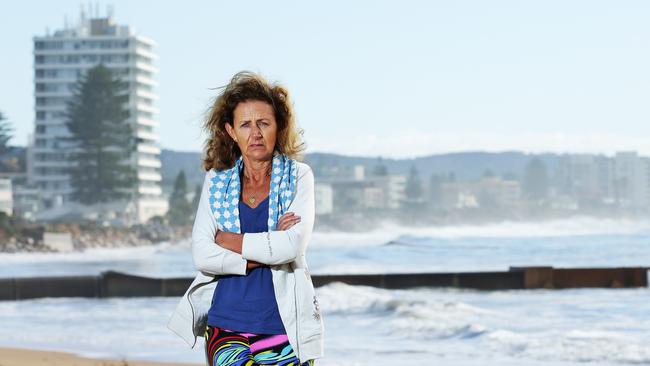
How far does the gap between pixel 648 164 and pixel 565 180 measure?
6.03m

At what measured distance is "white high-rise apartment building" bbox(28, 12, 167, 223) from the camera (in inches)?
3910

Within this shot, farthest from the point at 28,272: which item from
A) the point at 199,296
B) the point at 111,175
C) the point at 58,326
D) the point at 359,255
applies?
the point at 199,296

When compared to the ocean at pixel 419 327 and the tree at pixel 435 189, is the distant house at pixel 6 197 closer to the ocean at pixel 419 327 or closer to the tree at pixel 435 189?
the tree at pixel 435 189

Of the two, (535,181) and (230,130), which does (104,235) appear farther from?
(230,130)

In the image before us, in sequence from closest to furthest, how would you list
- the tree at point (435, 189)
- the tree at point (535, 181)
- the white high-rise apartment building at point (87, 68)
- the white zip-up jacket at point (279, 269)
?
the white zip-up jacket at point (279, 269)
the tree at point (535, 181)
the tree at point (435, 189)
the white high-rise apartment building at point (87, 68)

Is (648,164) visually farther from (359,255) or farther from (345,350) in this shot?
(345,350)

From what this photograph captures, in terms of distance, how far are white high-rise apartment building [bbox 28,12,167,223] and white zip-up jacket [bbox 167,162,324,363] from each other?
95494mm

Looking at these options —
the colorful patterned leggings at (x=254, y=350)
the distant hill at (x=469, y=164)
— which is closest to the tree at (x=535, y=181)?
the distant hill at (x=469, y=164)

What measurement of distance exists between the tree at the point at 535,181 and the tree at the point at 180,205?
25.1m

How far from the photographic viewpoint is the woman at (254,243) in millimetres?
1954

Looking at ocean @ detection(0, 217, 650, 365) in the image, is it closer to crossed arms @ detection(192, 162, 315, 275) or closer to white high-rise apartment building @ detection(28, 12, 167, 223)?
crossed arms @ detection(192, 162, 315, 275)

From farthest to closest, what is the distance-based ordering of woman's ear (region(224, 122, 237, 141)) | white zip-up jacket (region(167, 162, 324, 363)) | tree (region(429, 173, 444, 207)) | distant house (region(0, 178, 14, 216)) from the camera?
tree (region(429, 173, 444, 207)), distant house (region(0, 178, 14, 216)), woman's ear (region(224, 122, 237, 141)), white zip-up jacket (region(167, 162, 324, 363))

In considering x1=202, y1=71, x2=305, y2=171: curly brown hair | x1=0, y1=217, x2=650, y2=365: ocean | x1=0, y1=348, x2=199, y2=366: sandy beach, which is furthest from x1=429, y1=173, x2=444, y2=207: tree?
x1=202, y1=71, x2=305, y2=171: curly brown hair

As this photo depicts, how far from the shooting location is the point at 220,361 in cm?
197
